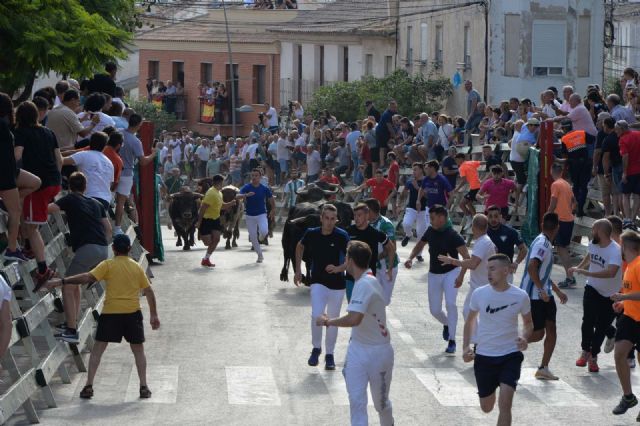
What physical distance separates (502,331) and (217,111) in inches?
2404

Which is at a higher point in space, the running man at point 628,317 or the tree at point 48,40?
the tree at point 48,40

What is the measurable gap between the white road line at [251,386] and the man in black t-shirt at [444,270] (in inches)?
104

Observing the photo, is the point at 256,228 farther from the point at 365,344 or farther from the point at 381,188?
the point at 365,344

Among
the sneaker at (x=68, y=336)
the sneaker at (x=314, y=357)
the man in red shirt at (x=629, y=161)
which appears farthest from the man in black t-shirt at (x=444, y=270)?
the man in red shirt at (x=629, y=161)

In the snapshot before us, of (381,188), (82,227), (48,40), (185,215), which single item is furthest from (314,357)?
(185,215)

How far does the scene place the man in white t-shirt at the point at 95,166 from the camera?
1777 cm

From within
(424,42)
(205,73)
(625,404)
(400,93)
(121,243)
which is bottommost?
(625,404)

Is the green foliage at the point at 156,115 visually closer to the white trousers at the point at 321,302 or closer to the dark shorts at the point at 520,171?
the dark shorts at the point at 520,171

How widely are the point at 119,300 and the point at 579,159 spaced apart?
44.0ft

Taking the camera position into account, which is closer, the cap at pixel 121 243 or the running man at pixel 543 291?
the cap at pixel 121 243

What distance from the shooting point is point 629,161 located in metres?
24.3

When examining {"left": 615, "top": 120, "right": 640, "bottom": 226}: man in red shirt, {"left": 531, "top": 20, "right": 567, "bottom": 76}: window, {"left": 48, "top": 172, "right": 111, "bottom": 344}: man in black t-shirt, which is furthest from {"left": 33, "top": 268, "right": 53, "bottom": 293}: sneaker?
{"left": 531, "top": 20, "right": 567, "bottom": 76}: window

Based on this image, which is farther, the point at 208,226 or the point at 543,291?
the point at 208,226

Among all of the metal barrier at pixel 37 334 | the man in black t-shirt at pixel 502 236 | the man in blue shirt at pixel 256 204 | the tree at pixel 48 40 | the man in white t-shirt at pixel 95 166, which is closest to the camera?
the metal barrier at pixel 37 334
